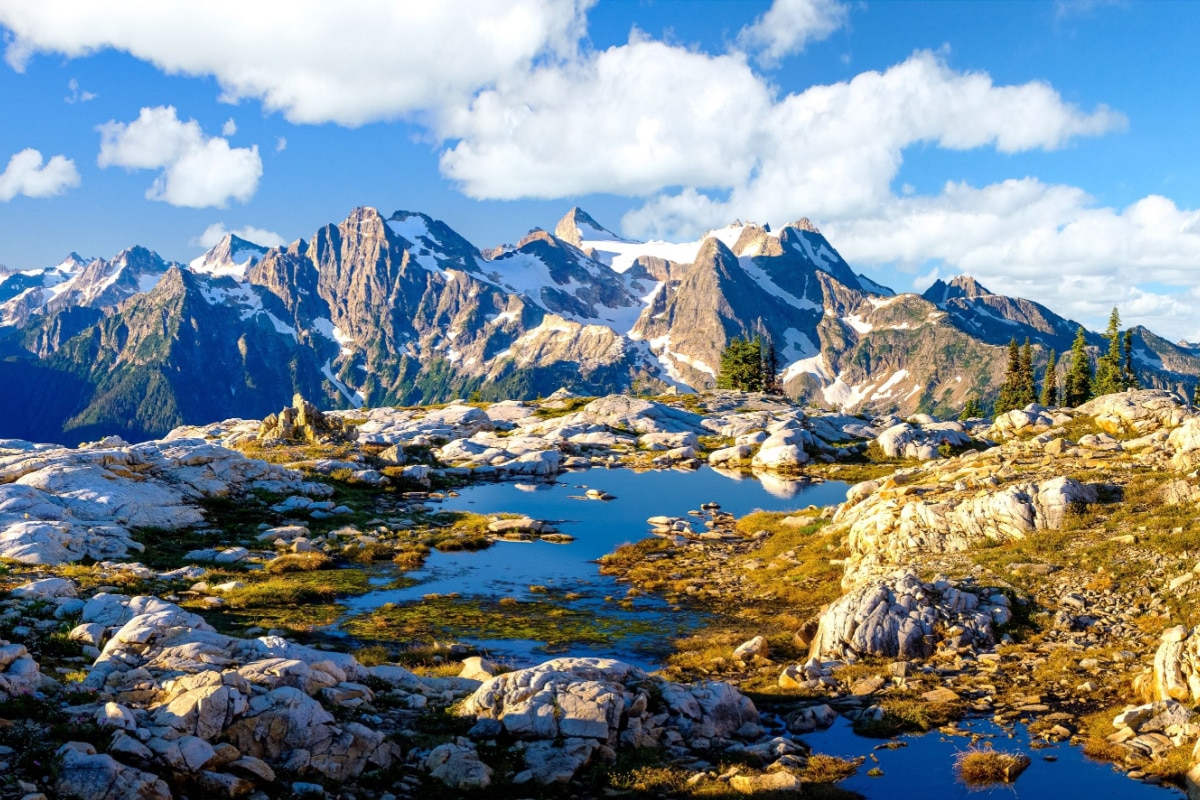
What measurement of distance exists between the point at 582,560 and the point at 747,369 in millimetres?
135525

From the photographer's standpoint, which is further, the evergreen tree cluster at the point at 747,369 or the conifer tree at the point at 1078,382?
the evergreen tree cluster at the point at 747,369


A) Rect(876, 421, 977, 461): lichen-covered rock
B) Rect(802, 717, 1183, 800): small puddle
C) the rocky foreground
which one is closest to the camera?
the rocky foreground

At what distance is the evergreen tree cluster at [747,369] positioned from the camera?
181375 millimetres

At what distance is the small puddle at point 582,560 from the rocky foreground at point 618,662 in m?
2.24

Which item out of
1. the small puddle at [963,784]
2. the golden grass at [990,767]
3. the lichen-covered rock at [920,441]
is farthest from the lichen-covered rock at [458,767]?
the lichen-covered rock at [920,441]

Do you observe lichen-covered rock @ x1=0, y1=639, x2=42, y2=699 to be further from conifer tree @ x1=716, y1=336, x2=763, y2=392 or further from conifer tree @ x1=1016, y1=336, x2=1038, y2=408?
conifer tree @ x1=1016, y1=336, x2=1038, y2=408

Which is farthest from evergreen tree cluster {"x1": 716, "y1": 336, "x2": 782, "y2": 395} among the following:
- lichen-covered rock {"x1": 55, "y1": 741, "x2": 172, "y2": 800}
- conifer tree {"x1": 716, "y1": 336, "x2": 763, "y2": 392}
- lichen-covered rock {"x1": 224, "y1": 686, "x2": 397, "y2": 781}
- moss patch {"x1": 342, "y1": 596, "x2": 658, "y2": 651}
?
lichen-covered rock {"x1": 55, "y1": 741, "x2": 172, "y2": 800}

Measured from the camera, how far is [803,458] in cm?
9944

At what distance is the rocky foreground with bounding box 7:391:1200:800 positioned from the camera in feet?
61.5

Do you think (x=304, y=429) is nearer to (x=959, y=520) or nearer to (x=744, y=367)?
(x=959, y=520)

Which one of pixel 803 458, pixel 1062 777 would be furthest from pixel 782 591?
pixel 803 458

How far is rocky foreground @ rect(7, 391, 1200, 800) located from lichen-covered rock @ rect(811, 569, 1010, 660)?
104 mm

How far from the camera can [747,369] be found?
182375 millimetres

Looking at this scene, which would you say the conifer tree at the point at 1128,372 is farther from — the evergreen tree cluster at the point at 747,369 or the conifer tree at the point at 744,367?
the conifer tree at the point at 744,367
